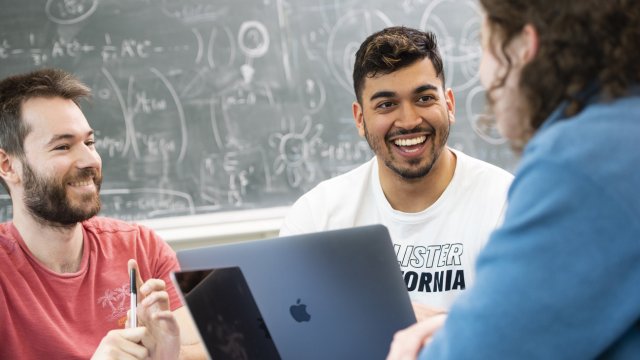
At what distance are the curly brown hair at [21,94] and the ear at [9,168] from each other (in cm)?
2

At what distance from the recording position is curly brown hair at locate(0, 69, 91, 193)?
5.71ft

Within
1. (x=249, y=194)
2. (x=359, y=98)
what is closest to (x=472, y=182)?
(x=359, y=98)

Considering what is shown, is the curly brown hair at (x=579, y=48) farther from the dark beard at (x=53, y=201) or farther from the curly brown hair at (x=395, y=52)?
the dark beard at (x=53, y=201)

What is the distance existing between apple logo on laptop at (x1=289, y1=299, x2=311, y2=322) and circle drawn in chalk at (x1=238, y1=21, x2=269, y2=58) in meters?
1.80

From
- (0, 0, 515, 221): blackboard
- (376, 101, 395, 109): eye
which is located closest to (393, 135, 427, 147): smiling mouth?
(376, 101, 395, 109): eye

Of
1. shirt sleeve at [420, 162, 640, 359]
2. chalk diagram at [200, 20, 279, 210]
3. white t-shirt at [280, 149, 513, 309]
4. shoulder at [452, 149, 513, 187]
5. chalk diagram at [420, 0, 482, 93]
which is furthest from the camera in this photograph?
chalk diagram at [420, 0, 482, 93]

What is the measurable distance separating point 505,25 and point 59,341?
3.94ft

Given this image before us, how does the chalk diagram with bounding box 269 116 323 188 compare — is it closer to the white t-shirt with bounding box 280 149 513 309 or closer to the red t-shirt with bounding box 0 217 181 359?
the white t-shirt with bounding box 280 149 513 309

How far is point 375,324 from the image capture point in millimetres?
1061

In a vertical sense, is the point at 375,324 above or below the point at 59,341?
above

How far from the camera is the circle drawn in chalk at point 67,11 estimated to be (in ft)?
8.40

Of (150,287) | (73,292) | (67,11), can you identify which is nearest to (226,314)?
(150,287)

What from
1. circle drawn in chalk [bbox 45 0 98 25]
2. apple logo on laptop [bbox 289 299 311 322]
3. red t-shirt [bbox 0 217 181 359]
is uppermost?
circle drawn in chalk [bbox 45 0 98 25]

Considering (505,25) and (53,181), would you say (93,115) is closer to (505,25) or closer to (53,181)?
(53,181)
